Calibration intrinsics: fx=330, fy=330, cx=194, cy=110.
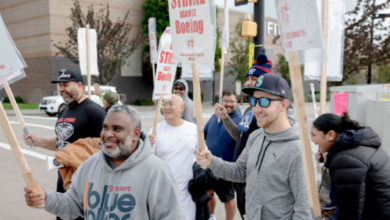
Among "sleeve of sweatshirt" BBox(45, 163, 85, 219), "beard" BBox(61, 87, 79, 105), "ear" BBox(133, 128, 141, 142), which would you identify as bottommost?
"sleeve of sweatshirt" BBox(45, 163, 85, 219)

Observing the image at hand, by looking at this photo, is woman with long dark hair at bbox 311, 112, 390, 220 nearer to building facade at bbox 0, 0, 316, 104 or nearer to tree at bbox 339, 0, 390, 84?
tree at bbox 339, 0, 390, 84

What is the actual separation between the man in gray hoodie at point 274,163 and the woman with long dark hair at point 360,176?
38 centimetres

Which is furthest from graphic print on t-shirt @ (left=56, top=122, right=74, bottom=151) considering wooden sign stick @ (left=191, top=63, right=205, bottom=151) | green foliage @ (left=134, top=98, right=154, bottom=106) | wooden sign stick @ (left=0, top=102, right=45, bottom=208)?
green foliage @ (left=134, top=98, right=154, bottom=106)

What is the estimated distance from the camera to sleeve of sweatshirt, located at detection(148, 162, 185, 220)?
80.1 inches

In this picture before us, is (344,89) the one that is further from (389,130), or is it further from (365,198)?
(365,198)

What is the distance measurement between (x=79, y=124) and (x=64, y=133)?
0.19m

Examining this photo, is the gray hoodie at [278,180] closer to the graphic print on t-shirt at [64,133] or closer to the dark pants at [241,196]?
the dark pants at [241,196]

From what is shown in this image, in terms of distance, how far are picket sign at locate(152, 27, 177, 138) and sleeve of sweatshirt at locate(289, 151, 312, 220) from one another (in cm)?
204

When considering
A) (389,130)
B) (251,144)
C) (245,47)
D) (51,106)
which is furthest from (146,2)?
(251,144)

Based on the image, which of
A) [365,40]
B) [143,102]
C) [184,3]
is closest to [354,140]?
[184,3]

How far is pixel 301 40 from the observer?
61.9 inches

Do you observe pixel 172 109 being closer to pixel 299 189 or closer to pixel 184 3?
pixel 184 3

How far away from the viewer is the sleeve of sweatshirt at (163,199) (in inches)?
80.1

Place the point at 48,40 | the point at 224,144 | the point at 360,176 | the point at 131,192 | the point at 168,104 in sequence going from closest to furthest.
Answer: the point at 131,192 → the point at 360,176 → the point at 168,104 → the point at 224,144 → the point at 48,40
